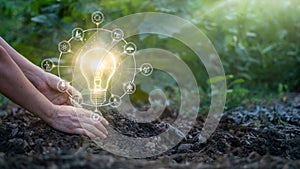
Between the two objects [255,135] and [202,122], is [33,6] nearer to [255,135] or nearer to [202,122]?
[202,122]

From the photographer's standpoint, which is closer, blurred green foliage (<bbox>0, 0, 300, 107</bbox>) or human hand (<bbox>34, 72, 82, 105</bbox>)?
human hand (<bbox>34, 72, 82, 105</bbox>)

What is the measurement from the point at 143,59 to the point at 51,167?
8.43ft

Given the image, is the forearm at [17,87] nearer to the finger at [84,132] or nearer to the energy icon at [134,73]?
the finger at [84,132]

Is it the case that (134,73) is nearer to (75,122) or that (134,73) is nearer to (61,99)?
(61,99)

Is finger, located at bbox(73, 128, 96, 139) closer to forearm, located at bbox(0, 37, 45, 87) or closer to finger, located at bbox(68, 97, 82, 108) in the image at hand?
finger, located at bbox(68, 97, 82, 108)

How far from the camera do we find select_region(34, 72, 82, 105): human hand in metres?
2.70

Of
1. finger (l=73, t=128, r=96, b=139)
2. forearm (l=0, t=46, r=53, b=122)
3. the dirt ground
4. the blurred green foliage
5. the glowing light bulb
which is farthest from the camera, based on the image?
the blurred green foliage

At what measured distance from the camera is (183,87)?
4695mm

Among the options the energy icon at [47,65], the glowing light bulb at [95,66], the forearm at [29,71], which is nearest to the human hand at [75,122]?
the glowing light bulb at [95,66]

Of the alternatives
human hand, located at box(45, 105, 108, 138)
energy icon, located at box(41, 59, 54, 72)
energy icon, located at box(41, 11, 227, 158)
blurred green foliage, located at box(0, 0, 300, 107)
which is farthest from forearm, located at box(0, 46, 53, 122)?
blurred green foliage, located at box(0, 0, 300, 107)

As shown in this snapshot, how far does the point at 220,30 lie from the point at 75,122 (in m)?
2.76

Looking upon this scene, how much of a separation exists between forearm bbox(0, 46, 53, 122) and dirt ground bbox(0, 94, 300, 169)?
0.17 m

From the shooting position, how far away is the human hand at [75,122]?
240 centimetres

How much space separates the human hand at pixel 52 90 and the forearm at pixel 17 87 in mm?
326
